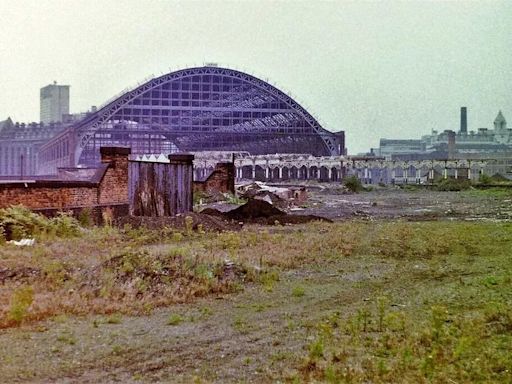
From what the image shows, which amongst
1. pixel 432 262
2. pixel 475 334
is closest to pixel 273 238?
pixel 432 262

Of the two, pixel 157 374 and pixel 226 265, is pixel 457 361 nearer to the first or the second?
pixel 157 374

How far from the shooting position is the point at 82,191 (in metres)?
15.3

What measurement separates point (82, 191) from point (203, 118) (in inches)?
1842

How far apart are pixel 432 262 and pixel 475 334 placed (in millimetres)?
5430

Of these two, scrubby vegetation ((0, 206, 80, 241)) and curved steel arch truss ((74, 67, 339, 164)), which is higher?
curved steel arch truss ((74, 67, 339, 164))

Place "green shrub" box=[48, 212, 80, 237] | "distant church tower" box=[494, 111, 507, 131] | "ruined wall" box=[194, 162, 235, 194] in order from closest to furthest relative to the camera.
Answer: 1. "green shrub" box=[48, 212, 80, 237]
2. "ruined wall" box=[194, 162, 235, 194]
3. "distant church tower" box=[494, 111, 507, 131]

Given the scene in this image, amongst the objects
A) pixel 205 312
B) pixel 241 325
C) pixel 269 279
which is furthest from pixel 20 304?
pixel 269 279

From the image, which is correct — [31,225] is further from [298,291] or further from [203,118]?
[203,118]

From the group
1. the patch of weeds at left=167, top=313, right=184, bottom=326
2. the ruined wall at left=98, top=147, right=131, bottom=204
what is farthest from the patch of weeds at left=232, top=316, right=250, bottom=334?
the ruined wall at left=98, top=147, right=131, bottom=204

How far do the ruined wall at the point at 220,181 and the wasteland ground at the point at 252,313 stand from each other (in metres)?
11.9

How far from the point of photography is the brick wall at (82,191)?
45.5 feet

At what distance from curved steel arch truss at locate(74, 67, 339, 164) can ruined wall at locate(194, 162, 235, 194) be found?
3476 centimetres

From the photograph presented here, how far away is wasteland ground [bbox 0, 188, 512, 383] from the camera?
5242 millimetres

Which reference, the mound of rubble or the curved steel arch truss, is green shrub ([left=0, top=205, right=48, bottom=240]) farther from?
the curved steel arch truss
